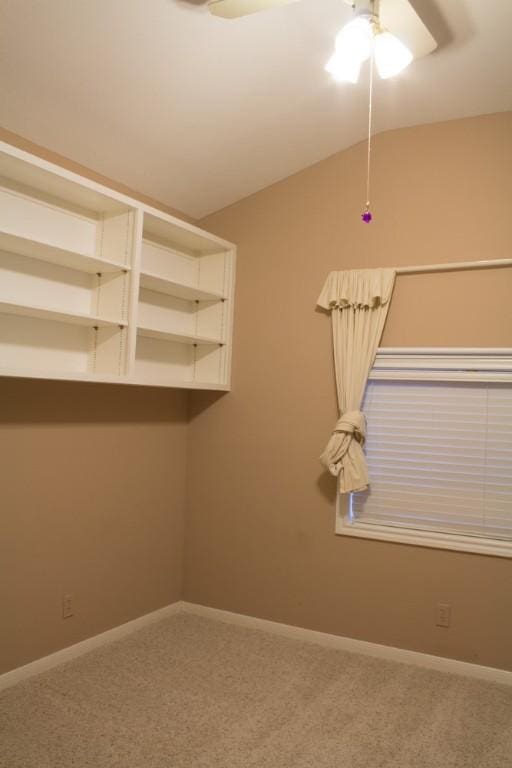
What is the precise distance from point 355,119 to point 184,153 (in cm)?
97

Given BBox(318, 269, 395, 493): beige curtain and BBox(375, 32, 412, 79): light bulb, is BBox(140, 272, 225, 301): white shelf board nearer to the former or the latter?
BBox(318, 269, 395, 493): beige curtain

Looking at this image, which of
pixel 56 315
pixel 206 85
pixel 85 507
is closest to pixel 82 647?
pixel 85 507

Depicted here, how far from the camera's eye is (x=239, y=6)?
6.76 ft

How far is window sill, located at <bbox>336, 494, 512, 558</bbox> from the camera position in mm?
3330

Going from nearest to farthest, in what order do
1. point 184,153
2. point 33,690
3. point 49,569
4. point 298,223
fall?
point 33,690
point 49,569
point 184,153
point 298,223

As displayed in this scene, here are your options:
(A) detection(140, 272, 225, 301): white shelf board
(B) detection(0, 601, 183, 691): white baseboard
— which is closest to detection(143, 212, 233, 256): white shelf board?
(A) detection(140, 272, 225, 301): white shelf board

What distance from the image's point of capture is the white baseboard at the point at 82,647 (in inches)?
121

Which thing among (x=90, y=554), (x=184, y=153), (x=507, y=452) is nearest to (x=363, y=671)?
(x=507, y=452)

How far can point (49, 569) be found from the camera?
10.7 feet

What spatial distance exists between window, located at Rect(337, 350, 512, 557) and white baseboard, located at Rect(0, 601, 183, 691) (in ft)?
4.28

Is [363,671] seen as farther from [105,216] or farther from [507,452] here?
[105,216]

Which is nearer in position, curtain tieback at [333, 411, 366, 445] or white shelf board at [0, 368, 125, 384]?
white shelf board at [0, 368, 125, 384]

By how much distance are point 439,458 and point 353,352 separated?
2.50ft

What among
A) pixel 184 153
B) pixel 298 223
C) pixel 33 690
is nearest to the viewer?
pixel 33 690
